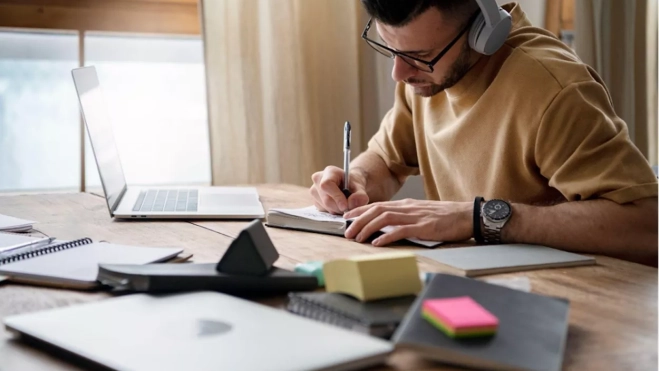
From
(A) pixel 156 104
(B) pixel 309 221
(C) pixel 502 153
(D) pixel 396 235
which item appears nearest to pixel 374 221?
(D) pixel 396 235

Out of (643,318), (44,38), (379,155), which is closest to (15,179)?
(44,38)

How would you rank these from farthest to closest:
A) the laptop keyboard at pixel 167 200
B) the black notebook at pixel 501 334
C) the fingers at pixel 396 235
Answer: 1. the laptop keyboard at pixel 167 200
2. the fingers at pixel 396 235
3. the black notebook at pixel 501 334

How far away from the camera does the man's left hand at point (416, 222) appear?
1197 mm

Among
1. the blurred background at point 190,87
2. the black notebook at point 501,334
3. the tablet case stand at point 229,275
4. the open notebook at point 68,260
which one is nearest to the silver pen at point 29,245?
A: the open notebook at point 68,260

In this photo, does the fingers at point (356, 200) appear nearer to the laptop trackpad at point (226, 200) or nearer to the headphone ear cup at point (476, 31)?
the laptop trackpad at point (226, 200)

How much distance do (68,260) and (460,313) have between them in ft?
1.92

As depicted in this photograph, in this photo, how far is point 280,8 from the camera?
2.47 meters

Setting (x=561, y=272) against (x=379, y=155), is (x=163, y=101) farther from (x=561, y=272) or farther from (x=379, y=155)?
(x=561, y=272)

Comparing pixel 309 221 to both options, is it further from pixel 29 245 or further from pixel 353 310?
pixel 353 310

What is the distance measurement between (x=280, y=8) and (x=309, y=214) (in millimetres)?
1256

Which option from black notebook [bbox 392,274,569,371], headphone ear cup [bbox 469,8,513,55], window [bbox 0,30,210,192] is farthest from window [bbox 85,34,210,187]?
black notebook [bbox 392,274,569,371]

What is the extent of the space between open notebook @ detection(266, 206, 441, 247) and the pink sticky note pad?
2.06 feet

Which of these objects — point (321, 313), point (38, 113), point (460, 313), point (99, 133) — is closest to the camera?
point (460, 313)

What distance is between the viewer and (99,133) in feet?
5.37
